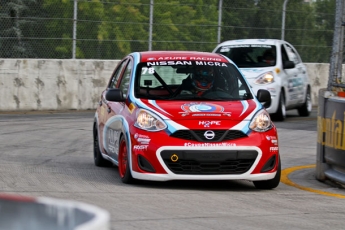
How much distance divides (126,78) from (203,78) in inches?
36.7

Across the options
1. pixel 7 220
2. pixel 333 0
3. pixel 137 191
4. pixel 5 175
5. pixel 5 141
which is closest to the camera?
pixel 7 220

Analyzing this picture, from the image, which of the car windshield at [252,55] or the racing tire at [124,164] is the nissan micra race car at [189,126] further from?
the car windshield at [252,55]

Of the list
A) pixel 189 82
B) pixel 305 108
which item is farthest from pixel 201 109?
pixel 305 108

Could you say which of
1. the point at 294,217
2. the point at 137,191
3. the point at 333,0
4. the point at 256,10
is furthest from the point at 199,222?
the point at 333,0

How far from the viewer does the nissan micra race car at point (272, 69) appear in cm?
1772

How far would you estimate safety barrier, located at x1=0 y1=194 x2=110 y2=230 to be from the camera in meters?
3.15

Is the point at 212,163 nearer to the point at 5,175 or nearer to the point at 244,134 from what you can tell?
the point at 244,134

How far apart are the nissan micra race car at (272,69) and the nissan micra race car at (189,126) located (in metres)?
7.64

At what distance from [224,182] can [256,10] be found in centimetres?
1423

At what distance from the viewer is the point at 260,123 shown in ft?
30.0

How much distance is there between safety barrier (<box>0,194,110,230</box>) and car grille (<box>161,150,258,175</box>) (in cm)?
550

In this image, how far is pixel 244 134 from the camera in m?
8.90

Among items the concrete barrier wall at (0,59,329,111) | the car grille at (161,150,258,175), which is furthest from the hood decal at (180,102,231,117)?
the concrete barrier wall at (0,59,329,111)

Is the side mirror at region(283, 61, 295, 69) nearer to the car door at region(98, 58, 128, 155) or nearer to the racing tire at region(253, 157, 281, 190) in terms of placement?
the car door at region(98, 58, 128, 155)
